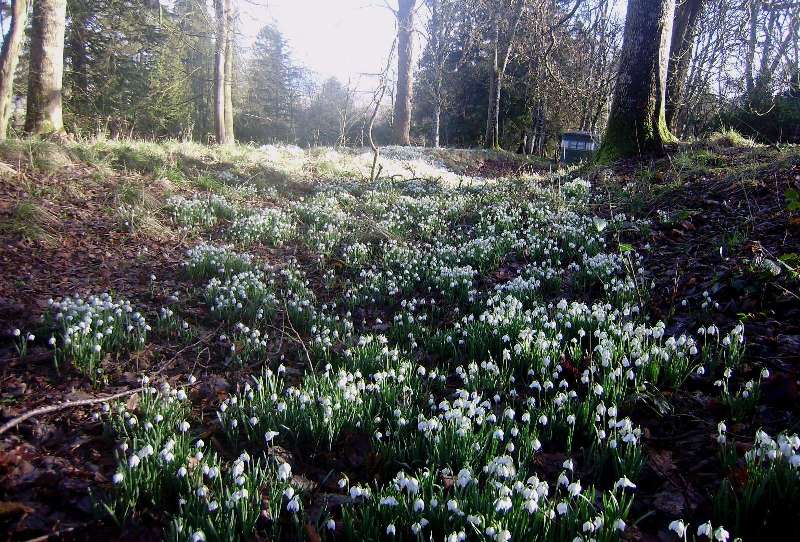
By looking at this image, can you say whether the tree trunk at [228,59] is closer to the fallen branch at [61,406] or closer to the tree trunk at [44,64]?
the tree trunk at [44,64]

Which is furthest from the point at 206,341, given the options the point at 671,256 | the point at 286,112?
the point at 286,112

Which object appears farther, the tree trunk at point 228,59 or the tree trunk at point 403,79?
the tree trunk at point 403,79

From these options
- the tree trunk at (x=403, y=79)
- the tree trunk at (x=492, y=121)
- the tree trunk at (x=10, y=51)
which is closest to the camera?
the tree trunk at (x=10, y=51)

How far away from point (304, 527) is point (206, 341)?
101 inches

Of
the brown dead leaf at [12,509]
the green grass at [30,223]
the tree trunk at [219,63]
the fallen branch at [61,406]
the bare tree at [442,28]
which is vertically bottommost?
the brown dead leaf at [12,509]

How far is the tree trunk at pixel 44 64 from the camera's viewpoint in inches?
342

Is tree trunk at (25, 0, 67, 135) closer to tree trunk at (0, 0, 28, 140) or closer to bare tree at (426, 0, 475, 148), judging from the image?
tree trunk at (0, 0, 28, 140)

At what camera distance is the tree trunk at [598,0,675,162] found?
8.41m

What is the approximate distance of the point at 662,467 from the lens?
2.41m

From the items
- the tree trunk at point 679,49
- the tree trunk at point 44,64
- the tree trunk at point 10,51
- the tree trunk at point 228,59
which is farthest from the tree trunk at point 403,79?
the tree trunk at point 10,51

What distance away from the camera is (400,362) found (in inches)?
140

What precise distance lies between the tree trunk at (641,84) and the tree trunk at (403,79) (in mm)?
10599

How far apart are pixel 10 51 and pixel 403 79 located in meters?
14.0

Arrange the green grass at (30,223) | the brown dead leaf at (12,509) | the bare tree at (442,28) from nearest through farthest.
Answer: the brown dead leaf at (12,509) < the green grass at (30,223) < the bare tree at (442,28)
